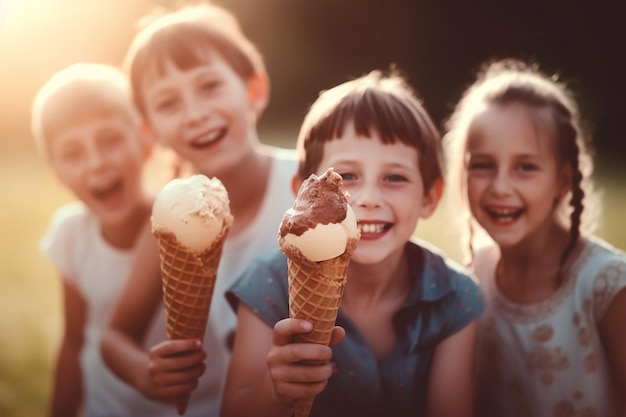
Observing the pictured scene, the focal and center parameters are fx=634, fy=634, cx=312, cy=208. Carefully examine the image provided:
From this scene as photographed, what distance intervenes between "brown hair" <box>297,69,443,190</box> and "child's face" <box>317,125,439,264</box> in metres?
0.03

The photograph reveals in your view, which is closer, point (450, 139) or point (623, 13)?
point (450, 139)

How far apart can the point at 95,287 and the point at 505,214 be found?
174cm

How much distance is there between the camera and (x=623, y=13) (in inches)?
237

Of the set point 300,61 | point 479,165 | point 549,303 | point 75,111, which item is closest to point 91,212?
point 75,111

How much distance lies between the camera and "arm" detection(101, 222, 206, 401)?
5.61ft

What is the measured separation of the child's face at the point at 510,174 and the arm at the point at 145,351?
103 centimetres

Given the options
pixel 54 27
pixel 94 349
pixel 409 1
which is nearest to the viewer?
pixel 94 349

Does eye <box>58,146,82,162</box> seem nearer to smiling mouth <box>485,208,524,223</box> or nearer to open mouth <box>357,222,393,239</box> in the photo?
open mouth <box>357,222,393,239</box>

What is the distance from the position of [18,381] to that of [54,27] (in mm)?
3122

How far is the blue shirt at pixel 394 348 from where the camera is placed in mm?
1796

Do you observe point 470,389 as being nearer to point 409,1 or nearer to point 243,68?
point 243,68

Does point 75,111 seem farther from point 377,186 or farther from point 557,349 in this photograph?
point 557,349

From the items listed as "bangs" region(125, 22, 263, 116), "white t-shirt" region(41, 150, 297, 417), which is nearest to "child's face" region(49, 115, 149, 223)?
"bangs" region(125, 22, 263, 116)

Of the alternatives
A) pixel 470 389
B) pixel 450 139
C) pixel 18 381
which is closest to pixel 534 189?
pixel 450 139
